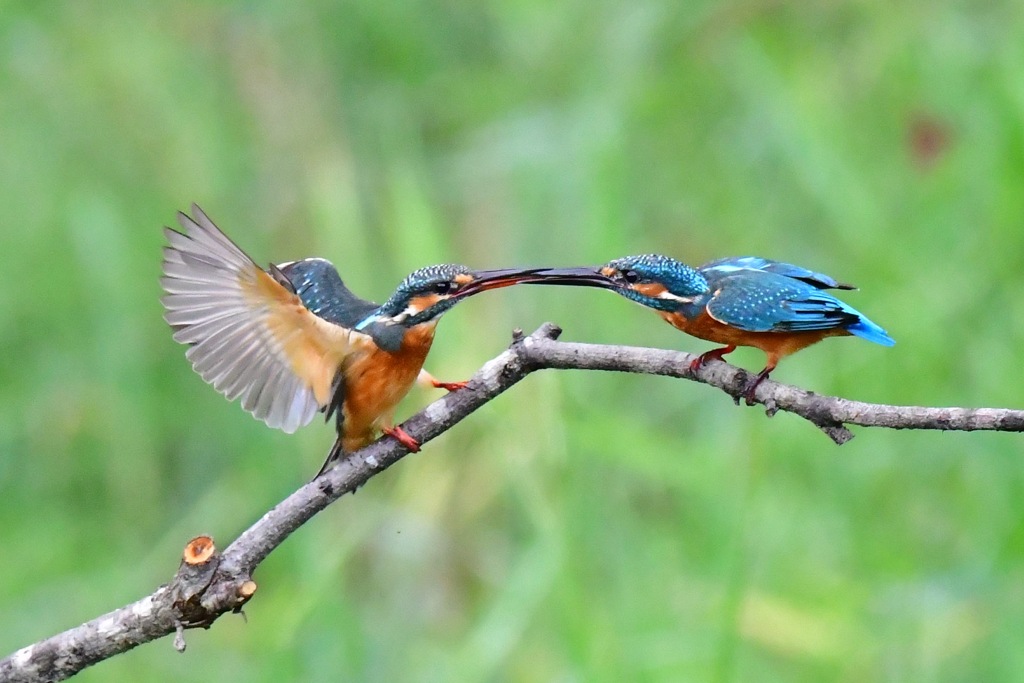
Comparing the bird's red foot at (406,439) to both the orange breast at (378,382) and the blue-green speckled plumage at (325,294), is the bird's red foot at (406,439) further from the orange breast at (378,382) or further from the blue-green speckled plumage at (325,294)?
the blue-green speckled plumage at (325,294)

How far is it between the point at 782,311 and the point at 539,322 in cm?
241

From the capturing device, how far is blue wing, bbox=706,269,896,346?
254 cm

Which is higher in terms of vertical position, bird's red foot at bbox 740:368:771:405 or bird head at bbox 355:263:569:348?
bird head at bbox 355:263:569:348

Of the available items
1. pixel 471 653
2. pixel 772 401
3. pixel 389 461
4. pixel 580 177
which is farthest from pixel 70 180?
pixel 772 401

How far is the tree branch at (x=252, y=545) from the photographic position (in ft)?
6.69

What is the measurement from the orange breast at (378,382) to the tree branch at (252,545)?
444 mm

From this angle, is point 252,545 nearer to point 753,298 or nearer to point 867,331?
point 753,298

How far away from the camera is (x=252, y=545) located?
6.83 feet

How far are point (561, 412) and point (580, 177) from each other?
133 centimetres

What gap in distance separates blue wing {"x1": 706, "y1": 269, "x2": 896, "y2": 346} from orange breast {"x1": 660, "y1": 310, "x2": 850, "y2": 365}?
1.2 inches

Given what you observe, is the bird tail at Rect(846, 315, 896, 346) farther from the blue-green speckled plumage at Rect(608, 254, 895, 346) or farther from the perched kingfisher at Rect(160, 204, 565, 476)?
the perched kingfisher at Rect(160, 204, 565, 476)

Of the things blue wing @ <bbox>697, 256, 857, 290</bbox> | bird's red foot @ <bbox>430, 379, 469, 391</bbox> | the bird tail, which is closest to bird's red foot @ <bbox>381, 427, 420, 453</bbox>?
bird's red foot @ <bbox>430, 379, 469, 391</bbox>

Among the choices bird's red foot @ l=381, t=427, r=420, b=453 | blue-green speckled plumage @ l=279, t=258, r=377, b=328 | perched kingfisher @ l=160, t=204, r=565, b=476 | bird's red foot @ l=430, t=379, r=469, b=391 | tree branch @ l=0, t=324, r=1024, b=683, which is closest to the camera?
tree branch @ l=0, t=324, r=1024, b=683

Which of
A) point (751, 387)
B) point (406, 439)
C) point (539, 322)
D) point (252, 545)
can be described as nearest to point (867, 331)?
point (751, 387)
